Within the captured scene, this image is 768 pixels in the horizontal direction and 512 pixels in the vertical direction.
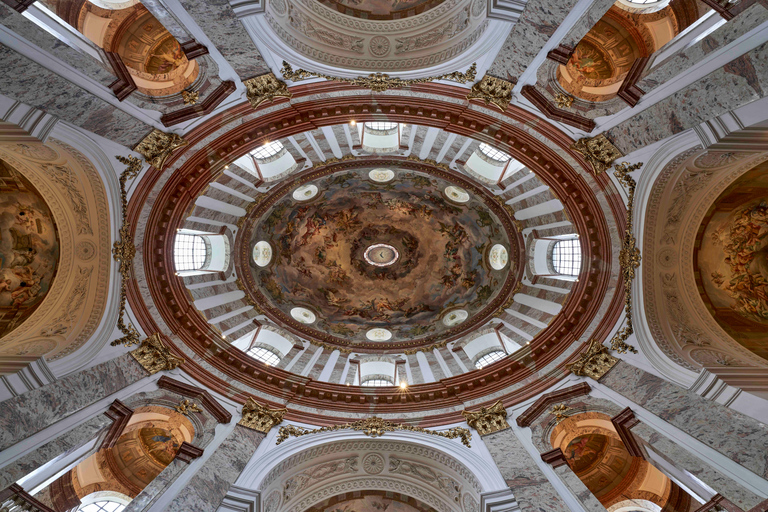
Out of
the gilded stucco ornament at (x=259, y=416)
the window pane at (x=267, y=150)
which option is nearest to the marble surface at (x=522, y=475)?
the gilded stucco ornament at (x=259, y=416)

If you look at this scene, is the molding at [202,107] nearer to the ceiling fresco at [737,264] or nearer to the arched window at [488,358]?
the arched window at [488,358]

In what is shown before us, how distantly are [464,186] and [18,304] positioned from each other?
60.7ft

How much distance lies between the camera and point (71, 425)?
11.8 meters

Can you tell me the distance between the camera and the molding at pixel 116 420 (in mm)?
13008

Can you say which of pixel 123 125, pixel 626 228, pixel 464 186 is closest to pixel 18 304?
pixel 123 125

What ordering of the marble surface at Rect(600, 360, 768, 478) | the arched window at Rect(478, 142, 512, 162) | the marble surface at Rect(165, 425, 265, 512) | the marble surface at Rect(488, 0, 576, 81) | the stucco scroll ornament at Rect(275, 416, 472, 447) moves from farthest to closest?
the arched window at Rect(478, 142, 512, 162) → the stucco scroll ornament at Rect(275, 416, 472, 447) → the marble surface at Rect(165, 425, 265, 512) → the marble surface at Rect(488, 0, 576, 81) → the marble surface at Rect(600, 360, 768, 478)

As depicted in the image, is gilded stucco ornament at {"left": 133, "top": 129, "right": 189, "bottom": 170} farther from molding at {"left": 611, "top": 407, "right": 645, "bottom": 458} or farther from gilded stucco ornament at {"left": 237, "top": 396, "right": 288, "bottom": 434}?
molding at {"left": 611, "top": 407, "right": 645, "bottom": 458}

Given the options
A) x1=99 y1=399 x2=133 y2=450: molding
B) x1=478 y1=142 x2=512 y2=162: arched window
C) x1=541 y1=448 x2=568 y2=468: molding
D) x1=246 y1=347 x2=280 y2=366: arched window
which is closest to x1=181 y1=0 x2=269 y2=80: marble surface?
x1=478 y1=142 x2=512 y2=162: arched window

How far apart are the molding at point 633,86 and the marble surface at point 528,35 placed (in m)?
2.59

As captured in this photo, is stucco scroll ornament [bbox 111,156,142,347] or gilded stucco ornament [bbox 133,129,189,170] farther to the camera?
stucco scroll ornament [bbox 111,156,142,347]

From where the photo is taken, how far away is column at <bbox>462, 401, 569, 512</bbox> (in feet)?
39.1

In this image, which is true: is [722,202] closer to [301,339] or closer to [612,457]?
[612,457]

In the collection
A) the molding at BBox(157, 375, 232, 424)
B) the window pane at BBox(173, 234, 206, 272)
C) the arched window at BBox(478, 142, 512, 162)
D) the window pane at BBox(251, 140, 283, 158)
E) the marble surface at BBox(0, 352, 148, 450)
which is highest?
the window pane at BBox(251, 140, 283, 158)

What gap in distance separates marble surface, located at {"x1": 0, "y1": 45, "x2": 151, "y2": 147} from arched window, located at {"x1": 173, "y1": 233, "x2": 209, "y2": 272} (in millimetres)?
7664
